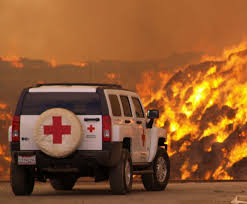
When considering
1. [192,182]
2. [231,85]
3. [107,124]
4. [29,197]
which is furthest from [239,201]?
[231,85]

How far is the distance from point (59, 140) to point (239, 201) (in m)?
4.27

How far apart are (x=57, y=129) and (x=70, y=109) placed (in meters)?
0.62

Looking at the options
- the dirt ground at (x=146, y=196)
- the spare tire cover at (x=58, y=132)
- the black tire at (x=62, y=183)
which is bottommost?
the dirt ground at (x=146, y=196)

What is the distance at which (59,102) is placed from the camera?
61.2 feet

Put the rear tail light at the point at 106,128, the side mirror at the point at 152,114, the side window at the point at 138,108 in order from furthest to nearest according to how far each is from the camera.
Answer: the side window at the point at 138,108, the side mirror at the point at 152,114, the rear tail light at the point at 106,128

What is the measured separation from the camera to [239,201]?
1579 centimetres

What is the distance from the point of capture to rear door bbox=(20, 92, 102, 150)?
1828 cm

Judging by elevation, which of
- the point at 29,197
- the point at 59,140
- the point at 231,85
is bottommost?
the point at 29,197

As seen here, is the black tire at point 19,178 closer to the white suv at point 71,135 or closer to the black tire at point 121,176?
the white suv at point 71,135

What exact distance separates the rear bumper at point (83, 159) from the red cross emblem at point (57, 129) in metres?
0.47

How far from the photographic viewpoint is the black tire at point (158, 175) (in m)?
21.1

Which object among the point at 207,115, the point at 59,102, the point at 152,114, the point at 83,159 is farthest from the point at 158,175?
the point at 207,115

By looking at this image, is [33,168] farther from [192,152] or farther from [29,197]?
[192,152]

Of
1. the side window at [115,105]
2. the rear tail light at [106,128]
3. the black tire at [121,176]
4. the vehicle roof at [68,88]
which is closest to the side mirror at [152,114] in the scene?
the side window at [115,105]
